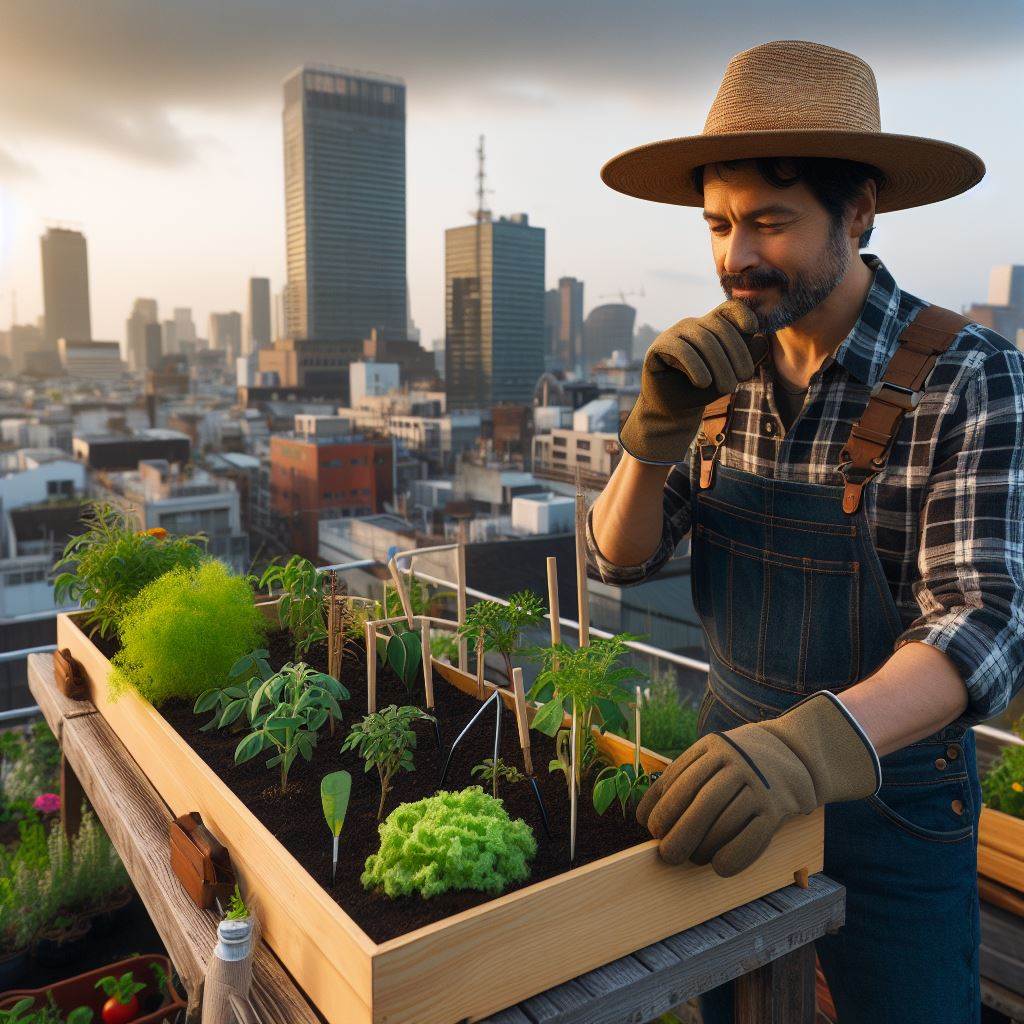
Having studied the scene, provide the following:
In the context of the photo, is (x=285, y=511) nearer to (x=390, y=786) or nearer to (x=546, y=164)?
(x=546, y=164)

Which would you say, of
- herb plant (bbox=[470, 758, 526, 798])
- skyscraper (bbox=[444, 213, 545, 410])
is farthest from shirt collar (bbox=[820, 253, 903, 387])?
skyscraper (bbox=[444, 213, 545, 410])

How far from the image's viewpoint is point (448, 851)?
78 centimetres

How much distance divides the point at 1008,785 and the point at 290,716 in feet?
5.69

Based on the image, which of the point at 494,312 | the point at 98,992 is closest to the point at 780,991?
→ the point at 98,992

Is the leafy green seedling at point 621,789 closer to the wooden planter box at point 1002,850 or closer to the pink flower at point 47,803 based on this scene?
the wooden planter box at point 1002,850

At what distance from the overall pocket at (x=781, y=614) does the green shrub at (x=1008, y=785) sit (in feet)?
3.41

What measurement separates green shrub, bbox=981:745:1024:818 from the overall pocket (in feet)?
3.41

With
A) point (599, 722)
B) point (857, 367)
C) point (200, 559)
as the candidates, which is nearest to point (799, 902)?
point (599, 722)

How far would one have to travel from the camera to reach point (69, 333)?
60344mm

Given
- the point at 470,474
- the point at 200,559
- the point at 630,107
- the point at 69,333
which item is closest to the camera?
the point at 200,559

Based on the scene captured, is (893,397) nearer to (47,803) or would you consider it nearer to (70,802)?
(70,802)

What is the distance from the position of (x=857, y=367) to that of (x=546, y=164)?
5094 cm

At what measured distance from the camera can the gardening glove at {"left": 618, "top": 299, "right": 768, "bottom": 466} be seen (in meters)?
0.94

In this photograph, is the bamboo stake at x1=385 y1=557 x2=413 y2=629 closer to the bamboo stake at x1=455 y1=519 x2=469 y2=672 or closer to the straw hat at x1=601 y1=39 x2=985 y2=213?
the bamboo stake at x1=455 y1=519 x2=469 y2=672
